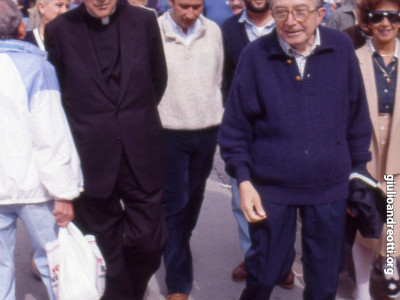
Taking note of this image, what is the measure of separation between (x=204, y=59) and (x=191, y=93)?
211mm

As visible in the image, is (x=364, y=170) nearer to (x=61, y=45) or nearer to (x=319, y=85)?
(x=319, y=85)

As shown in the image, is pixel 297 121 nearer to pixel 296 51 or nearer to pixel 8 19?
pixel 296 51

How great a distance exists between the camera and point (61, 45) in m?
3.16

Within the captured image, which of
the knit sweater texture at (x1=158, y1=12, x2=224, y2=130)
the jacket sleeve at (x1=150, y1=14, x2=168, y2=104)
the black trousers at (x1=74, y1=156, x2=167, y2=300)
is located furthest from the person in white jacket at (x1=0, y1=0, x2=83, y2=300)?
the knit sweater texture at (x1=158, y1=12, x2=224, y2=130)

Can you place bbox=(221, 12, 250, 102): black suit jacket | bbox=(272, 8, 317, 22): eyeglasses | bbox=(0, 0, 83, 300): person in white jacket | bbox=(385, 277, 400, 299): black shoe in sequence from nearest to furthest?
1. bbox=(272, 8, 317, 22): eyeglasses
2. bbox=(0, 0, 83, 300): person in white jacket
3. bbox=(221, 12, 250, 102): black suit jacket
4. bbox=(385, 277, 400, 299): black shoe

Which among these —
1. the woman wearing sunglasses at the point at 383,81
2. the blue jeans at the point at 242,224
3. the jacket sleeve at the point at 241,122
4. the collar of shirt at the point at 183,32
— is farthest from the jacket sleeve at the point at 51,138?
the woman wearing sunglasses at the point at 383,81

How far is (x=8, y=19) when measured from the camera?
286 cm

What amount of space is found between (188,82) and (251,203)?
41.2 inches

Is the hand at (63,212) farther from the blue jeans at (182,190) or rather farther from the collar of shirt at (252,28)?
the collar of shirt at (252,28)

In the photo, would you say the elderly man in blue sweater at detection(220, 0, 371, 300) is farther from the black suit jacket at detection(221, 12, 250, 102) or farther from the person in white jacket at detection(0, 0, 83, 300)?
the black suit jacket at detection(221, 12, 250, 102)

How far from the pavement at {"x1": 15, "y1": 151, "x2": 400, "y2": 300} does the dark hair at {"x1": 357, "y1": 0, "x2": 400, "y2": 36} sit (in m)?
1.61

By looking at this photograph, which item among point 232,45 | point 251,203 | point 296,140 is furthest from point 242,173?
point 232,45

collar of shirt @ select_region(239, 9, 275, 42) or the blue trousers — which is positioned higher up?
collar of shirt @ select_region(239, 9, 275, 42)

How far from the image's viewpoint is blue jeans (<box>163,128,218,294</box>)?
142 inches
